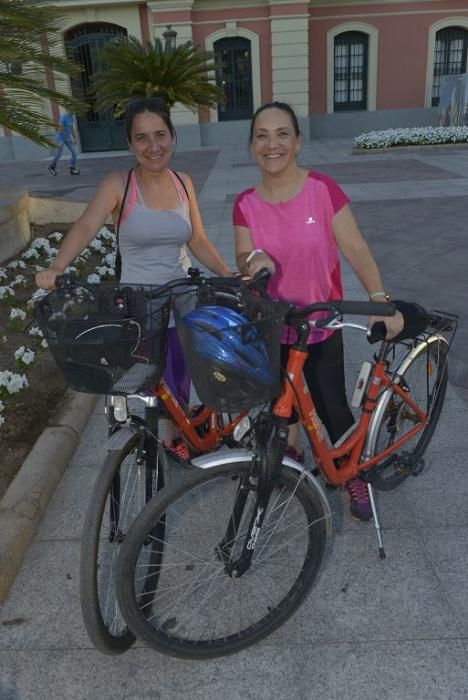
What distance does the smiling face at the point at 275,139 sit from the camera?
2.26m

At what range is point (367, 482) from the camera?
2.67 metres

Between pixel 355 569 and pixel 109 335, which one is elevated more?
pixel 109 335

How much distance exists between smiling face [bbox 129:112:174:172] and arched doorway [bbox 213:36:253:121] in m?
19.9

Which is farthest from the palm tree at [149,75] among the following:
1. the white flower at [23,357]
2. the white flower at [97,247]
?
the white flower at [23,357]

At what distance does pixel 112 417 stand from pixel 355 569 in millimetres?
1236

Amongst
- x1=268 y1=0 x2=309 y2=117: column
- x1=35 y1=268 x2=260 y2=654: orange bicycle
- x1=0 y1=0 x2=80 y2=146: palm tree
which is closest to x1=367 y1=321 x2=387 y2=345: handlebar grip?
x1=35 y1=268 x2=260 y2=654: orange bicycle

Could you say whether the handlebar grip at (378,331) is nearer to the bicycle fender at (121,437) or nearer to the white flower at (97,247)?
the bicycle fender at (121,437)

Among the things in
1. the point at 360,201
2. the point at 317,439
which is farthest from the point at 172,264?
the point at 360,201

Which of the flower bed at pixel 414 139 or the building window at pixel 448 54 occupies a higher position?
the building window at pixel 448 54

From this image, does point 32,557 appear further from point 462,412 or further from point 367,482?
point 462,412

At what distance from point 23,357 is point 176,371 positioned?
1782 mm

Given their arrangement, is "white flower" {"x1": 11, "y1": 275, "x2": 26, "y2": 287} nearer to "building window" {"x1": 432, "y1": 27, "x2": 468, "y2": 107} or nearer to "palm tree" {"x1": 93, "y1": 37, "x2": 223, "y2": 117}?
"palm tree" {"x1": 93, "y1": 37, "x2": 223, "y2": 117}

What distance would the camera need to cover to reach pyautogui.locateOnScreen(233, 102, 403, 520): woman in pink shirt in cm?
228

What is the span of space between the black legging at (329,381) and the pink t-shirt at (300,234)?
0.20 metres
